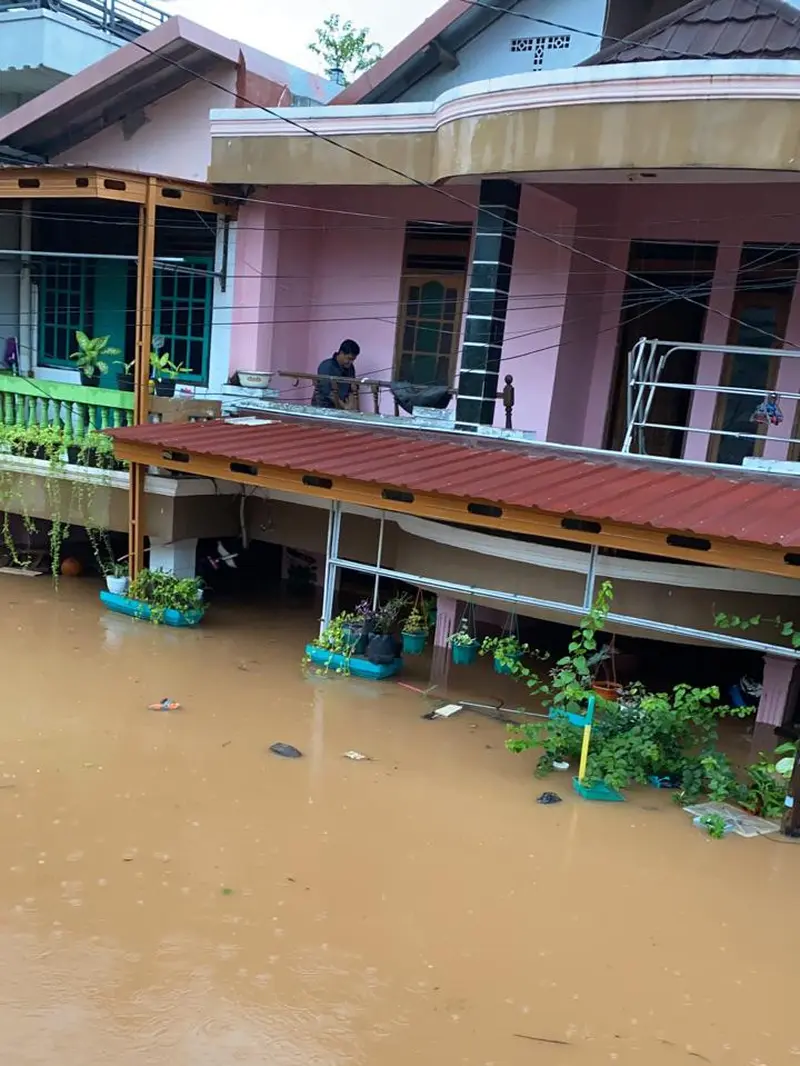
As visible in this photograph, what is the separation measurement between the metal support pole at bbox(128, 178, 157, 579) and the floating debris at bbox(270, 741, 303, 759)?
161 inches

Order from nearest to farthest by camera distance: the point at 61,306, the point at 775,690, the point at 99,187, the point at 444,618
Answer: the point at 775,690
the point at 444,618
the point at 99,187
the point at 61,306

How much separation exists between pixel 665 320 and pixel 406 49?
4.68 m

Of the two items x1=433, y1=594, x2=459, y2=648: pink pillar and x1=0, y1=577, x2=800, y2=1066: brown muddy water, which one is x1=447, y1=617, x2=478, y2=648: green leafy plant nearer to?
x1=433, y1=594, x2=459, y2=648: pink pillar

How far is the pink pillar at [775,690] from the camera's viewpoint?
854cm

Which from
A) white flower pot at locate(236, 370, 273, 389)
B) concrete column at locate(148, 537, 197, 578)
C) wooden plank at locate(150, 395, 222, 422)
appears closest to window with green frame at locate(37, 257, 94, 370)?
white flower pot at locate(236, 370, 273, 389)

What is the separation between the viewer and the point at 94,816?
6.09 meters

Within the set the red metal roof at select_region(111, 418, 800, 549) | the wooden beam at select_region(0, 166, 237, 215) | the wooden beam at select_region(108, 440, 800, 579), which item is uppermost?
the wooden beam at select_region(0, 166, 237, 215)

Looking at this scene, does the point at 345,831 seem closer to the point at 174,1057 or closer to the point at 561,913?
the point at 561,913

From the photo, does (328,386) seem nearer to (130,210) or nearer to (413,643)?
(413,643)

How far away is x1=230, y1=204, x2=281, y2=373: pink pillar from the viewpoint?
1202 centimetres

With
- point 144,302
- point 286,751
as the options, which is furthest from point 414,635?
point 144,302

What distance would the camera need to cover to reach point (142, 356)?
416 inches

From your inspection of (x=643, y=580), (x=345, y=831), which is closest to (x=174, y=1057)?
(x=345, y=831)

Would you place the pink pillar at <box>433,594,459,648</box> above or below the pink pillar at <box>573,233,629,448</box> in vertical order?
below
